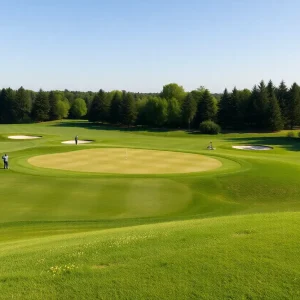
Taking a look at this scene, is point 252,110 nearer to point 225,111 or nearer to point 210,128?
point 225,111

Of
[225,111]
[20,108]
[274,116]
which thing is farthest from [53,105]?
[274,116]

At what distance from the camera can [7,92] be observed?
127m

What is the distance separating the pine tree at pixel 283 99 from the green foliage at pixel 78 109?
72594mm

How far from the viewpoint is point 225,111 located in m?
88.1

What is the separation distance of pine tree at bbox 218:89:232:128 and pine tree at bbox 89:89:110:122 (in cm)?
3479

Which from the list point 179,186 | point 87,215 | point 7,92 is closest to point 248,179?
point 179,186

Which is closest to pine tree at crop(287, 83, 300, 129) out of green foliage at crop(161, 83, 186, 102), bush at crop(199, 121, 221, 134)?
bush at crop(199, 121, 221, 134)

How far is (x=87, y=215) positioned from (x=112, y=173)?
960 cm

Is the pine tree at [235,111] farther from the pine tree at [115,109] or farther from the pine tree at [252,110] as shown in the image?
the pine tree at [115,109]

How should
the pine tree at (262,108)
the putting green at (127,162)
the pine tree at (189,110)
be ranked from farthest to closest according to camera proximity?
the pine tree at (189,110) → the pine tree at (262,108) → the putting green at (127,162)

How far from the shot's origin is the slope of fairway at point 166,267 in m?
7.32

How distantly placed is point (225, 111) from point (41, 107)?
59817mm

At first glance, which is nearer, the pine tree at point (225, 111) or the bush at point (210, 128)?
the bush at point (210, 128)

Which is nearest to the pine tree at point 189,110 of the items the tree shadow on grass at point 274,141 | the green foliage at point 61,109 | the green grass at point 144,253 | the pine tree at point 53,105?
the tree shadow on grass at point 274,141
